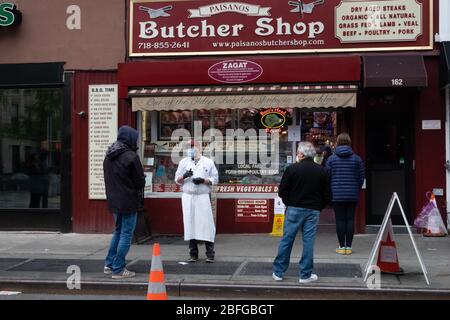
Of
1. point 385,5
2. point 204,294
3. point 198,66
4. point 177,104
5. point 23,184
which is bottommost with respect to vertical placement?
point 204,294

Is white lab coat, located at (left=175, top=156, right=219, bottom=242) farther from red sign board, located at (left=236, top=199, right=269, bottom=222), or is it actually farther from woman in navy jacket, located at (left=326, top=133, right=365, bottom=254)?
red sign board, located at (left=236, top=199, right=269, bottom=222)

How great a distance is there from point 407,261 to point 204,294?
322 centimetres

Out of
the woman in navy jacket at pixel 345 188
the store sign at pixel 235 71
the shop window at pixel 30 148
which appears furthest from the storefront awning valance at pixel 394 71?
the shop window at pixel 30 148

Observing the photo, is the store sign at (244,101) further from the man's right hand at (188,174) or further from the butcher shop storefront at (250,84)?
the man's right hand at (188,174)

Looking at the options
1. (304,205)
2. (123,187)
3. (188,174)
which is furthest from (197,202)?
(304,205)

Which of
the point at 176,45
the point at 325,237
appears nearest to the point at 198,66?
the point at 176,45

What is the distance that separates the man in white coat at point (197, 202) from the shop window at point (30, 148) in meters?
4.18

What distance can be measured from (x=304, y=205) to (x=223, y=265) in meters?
1.78

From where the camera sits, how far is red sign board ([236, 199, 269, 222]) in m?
11.4

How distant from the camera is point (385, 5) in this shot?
1094 centimetres

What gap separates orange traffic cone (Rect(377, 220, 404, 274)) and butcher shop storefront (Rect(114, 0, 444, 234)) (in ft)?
10.6

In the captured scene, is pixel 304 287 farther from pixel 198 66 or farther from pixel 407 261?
pixel 198 66

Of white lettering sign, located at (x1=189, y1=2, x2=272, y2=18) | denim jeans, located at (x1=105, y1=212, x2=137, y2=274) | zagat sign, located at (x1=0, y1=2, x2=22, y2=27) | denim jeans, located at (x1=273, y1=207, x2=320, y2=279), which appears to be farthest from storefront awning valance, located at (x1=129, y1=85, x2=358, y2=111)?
denim jeans, located at (x1=105, y1=212, x2=137, y2=274)

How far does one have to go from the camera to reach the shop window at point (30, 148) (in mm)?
12078
